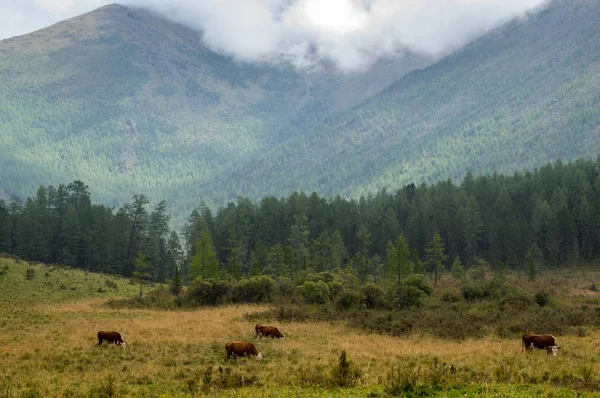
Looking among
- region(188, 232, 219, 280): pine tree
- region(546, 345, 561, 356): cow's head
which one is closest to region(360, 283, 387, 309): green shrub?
region(546, 345, 561, 356): cow's head

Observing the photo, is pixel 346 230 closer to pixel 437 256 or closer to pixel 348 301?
pixel 437 256

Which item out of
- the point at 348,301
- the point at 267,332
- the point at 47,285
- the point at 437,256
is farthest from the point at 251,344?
the point at 437,256

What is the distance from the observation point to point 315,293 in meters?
48.5

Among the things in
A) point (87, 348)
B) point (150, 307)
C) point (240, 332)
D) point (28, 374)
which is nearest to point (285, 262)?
point (150, 307)

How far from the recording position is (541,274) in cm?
7806

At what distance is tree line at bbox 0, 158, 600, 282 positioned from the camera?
88.2 metres

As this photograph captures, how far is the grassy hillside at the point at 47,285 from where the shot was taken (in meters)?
50.5

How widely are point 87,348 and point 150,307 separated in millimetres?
24982

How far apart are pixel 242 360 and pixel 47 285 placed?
43424 millimetres

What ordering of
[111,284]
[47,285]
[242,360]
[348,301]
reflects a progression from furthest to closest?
1. [111,284]
2. [47,285]
3. [348,301]
4. [242,360]

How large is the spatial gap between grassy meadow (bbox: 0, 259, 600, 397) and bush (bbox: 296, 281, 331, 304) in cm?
1109

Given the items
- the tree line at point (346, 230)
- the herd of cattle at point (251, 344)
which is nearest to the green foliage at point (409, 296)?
the herd of cattle at point (251, 344)

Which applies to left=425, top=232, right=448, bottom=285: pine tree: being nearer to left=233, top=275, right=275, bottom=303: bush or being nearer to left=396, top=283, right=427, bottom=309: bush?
left=396, top=283, right=427, bottom=309: bush

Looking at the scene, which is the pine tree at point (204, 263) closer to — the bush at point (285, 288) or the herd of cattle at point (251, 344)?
the bush at point (285, 288)
